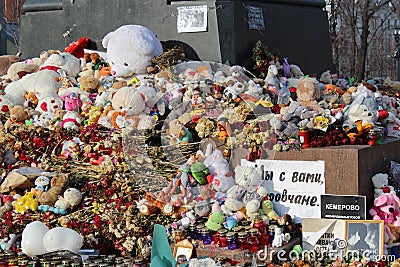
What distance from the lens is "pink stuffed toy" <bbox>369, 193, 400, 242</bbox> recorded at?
5.52 metres

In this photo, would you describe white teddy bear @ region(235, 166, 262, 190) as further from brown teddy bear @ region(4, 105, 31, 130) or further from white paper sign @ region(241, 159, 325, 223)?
brown teddy bear @ region(4, 105, 31, 130)

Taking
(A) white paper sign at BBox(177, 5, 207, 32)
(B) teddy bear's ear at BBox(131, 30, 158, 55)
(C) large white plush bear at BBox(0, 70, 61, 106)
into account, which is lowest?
(C) large white plush bear at BBox(0, 70, 61, 106)

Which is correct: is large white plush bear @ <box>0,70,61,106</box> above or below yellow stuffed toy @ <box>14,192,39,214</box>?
above

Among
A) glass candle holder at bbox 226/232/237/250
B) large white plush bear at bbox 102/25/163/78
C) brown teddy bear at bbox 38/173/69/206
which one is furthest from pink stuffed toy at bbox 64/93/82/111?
glass candle holder at bbox 226/232/237/250

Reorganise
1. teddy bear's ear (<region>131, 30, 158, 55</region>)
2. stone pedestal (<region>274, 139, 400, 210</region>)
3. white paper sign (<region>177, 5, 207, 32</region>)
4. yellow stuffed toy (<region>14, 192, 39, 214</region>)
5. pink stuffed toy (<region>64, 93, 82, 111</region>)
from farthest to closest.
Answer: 1. white paper sign (<region>177, 5, 207, 32</region>)
2. teddy bear's ear (<region>131, 30, 158, 55</region>)
3. pink stuffed toy (<region>64, 93, 82, 111</region>)
4. yellow stuffed toy (<region>14, 192, 39, 214</region>)
5. stone pedestal (<region>274, 139, 400, 210</region>)

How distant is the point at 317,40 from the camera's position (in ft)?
29.3

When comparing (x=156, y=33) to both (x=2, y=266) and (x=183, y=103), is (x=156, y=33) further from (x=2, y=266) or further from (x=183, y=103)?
(x=2, y=266)

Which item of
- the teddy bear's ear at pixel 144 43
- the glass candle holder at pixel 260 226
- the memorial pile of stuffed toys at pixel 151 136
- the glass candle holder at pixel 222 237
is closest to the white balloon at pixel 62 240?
the memorial pile of stuffed toys at pixel 151 136

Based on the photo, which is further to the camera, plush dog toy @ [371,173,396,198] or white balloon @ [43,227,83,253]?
plush dog toy @ [371,173,396,198]

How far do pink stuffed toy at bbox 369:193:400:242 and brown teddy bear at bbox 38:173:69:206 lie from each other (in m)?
2.39

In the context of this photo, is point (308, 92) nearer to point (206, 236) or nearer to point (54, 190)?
point (206, 236)

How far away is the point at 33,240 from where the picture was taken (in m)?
5.28

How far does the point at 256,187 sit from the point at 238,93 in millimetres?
1137

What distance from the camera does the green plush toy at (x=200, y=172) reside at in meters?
5.77
